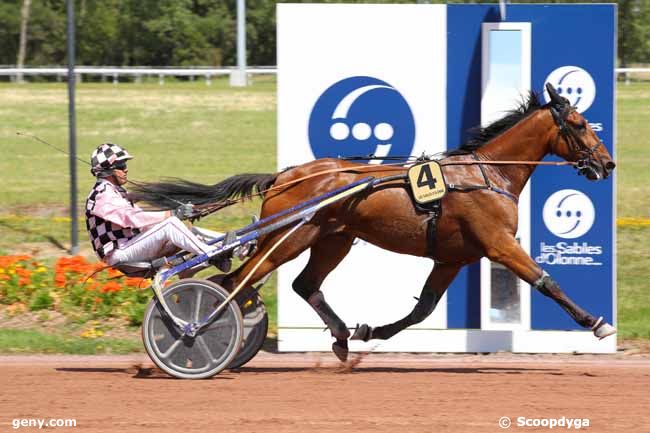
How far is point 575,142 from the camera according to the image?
313 inches

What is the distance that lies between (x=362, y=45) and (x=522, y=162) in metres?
1.58

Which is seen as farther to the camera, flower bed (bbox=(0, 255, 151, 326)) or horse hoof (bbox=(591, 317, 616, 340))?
flower bed (bbox=(0, 255, 151, 326))

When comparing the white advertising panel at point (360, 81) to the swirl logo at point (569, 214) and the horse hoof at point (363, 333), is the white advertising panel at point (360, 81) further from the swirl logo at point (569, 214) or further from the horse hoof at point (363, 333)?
the horse hoof at point (363, 333)

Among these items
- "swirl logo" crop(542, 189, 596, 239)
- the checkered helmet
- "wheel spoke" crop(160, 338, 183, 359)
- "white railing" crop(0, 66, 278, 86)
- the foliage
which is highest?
the foliage

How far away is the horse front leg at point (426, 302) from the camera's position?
321 inches

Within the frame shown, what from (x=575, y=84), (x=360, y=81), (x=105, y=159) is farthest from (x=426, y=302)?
(x=105, y=159)

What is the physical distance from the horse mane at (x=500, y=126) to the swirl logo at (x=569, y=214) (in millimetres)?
901

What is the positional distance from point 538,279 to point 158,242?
252 cm

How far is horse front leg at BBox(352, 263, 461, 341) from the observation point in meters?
8.16

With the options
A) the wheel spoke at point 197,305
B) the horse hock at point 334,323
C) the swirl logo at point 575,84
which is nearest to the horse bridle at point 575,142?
the swirl logo at point 575,84

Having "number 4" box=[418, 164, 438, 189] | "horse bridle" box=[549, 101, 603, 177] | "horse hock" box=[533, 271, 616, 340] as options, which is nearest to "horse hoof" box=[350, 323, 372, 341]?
"number 4" box=[418, 164, 438, 189]

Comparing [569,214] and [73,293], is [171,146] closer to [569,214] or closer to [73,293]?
[73,293]

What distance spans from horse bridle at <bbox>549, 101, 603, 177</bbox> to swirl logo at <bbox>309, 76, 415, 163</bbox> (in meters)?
1.22

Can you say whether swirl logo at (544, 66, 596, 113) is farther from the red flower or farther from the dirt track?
the red flower
